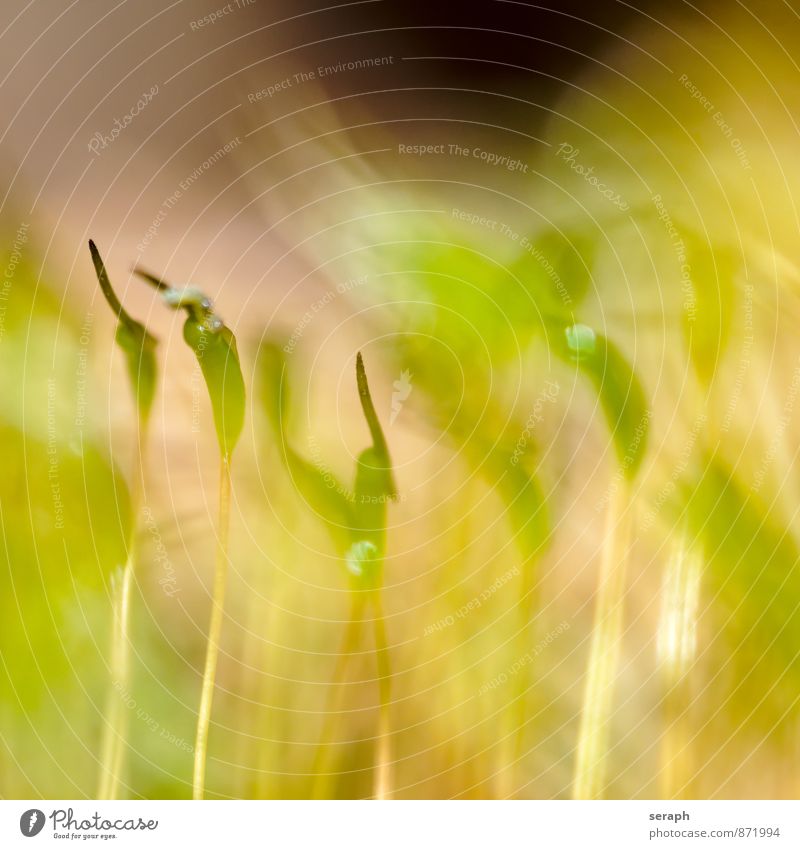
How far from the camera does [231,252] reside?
0.56 metres

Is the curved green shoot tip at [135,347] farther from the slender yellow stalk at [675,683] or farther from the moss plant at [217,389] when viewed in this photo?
the slender yellow stalk at [675,683]

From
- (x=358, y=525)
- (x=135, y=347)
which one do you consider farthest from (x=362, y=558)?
(x=135, y=347)

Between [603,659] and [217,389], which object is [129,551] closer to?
[217,389]

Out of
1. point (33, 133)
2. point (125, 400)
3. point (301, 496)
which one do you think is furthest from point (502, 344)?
point (33, 133)

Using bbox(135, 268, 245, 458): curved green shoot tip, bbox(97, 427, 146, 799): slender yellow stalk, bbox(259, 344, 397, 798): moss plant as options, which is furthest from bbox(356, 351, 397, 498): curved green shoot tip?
bbox(97, 427, 146, 799): slender yellow stalk

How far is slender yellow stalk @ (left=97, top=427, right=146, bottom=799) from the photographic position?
0.55m

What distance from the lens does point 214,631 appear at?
552mm

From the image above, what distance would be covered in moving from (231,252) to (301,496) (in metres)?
0.22

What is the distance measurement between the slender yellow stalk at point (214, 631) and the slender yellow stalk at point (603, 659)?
323mm

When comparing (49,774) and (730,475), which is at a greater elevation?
(730,475)

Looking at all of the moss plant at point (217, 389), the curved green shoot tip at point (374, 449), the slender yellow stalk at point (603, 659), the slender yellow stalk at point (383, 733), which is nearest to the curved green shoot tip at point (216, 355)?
the moss plant at point (217, 389)

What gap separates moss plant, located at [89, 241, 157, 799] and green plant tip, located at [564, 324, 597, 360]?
0.36 metres

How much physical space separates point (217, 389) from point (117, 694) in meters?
0.27

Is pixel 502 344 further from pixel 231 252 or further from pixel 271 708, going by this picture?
pixel 271 708
